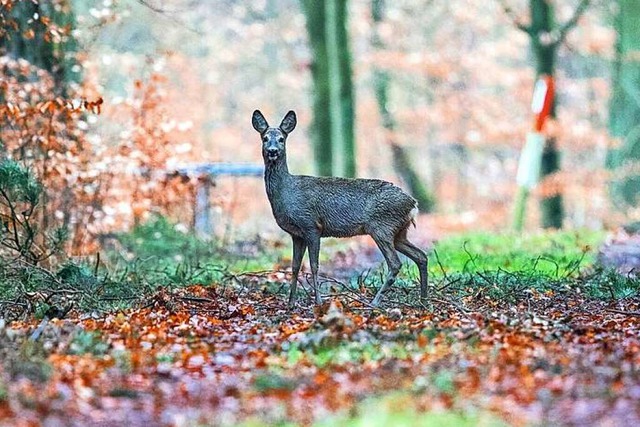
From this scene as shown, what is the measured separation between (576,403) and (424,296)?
399cm

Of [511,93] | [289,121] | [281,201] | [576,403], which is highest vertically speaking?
[511,93]

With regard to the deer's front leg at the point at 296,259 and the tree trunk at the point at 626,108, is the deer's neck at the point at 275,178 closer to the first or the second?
the deer's front leg at the point at 296,259

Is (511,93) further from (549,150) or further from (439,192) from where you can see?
(549,150)

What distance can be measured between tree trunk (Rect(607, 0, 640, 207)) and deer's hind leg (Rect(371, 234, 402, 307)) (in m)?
15.1

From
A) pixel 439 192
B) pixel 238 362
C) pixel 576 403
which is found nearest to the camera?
pixel 576 403

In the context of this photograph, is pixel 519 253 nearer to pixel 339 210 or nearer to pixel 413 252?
pixel 413 252

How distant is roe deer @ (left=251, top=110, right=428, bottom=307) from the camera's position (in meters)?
10.1

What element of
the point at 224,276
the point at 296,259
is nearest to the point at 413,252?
the point at 296,259

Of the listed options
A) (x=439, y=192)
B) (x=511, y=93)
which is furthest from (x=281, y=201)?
(x=439, y=192)

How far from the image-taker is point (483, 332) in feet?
26.4

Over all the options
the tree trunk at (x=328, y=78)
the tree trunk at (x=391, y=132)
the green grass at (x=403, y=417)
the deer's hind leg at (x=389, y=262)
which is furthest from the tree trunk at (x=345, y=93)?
the green grass at (x=403, y=417)

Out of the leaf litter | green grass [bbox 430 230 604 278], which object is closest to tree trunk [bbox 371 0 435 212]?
green grass [bbox 430 230 604 278]

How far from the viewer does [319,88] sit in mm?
21625

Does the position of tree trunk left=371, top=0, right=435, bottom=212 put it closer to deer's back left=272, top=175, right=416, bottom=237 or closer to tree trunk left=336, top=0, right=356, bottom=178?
tree trunk left=336, top=0, right=356, bottom=178
